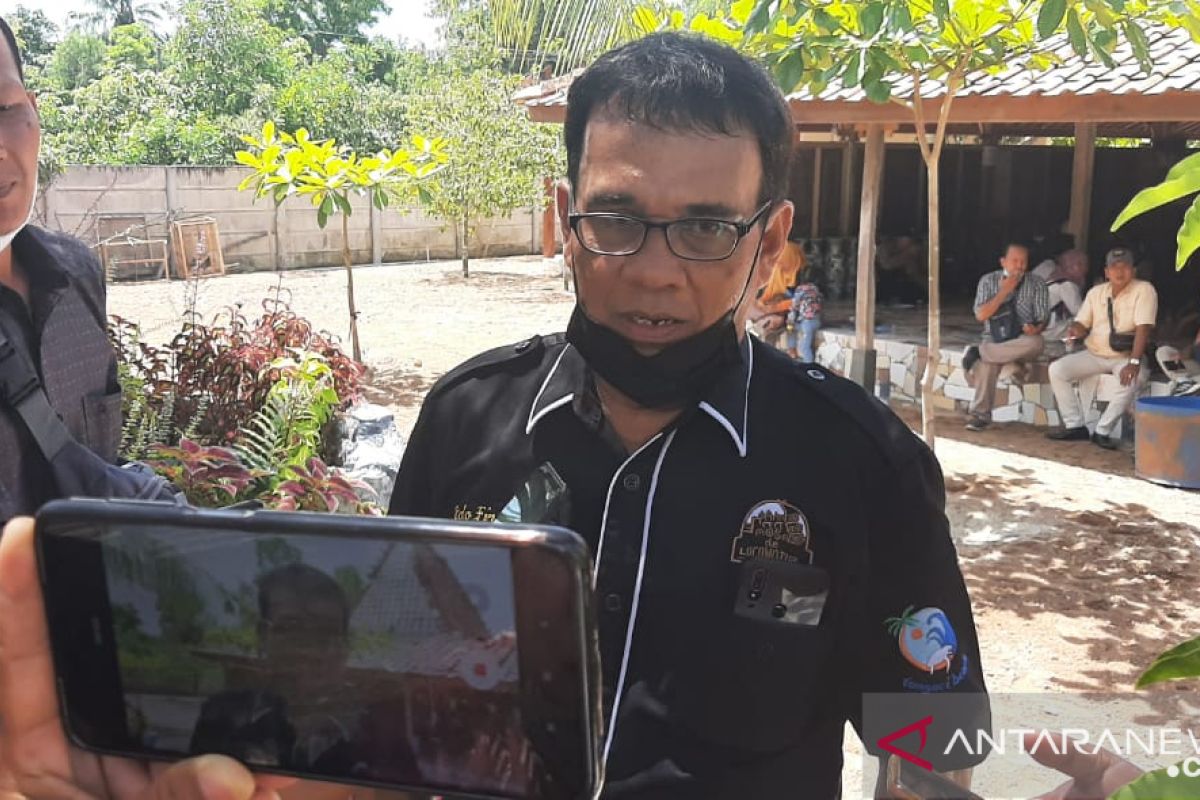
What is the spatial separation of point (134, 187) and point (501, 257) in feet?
22.9

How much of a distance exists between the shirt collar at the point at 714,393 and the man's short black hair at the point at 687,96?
0.74ft

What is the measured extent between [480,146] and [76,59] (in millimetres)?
17429

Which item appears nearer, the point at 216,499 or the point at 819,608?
the point at 819,608

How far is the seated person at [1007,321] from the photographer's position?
8.27 metres

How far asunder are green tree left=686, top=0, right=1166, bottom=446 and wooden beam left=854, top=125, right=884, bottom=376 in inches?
81.4

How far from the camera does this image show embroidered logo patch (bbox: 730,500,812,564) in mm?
1310

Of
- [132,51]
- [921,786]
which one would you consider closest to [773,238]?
[921,786]

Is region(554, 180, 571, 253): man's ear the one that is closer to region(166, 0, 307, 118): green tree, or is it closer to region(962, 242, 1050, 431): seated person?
region(962, 242, 1050, 431): seated person

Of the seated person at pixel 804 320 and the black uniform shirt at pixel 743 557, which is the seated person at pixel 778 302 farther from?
the black uniform shirt at pixel 743 557

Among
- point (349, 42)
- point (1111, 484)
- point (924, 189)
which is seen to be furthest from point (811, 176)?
point (349, 42)

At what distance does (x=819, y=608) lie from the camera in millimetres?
1323

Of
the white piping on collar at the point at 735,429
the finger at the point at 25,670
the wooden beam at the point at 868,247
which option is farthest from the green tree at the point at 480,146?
the finger at the point at 25,670

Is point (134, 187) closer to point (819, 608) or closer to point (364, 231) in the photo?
point (364, 231)

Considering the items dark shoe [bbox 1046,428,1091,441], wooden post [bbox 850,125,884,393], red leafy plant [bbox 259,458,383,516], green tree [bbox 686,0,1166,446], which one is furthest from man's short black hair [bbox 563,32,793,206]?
dark shoe [bbox 1046,428,1091,441]
